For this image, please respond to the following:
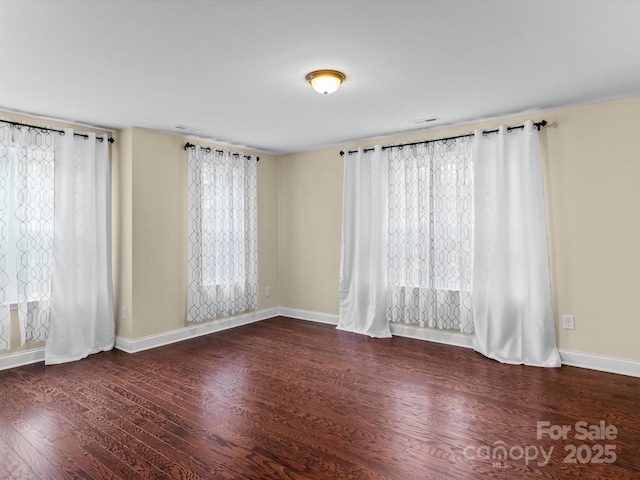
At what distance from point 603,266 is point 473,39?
8.31ft

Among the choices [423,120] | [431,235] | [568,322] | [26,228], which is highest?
[423,120]

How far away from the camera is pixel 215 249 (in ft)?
16.5

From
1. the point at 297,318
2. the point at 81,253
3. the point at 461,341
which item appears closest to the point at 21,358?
the point at 81,253

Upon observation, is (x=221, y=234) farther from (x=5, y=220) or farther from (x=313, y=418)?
(x=313, y=418)

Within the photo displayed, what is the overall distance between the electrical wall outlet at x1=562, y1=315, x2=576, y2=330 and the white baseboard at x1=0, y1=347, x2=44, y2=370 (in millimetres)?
5195

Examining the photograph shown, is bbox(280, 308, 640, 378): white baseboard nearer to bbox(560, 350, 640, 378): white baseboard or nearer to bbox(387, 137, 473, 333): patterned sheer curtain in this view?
bbox(560, 350, 640, 378): white baseboard

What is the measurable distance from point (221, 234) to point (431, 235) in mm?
2647

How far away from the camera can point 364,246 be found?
16.6 ft

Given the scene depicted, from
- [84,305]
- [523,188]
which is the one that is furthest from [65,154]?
[523,188]

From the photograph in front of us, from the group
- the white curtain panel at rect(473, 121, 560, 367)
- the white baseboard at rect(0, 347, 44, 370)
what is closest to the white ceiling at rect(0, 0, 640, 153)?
the white curtain panel at rect(473, 121, 560, 367)

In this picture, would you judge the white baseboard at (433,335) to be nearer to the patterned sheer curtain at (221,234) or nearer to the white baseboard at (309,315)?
the white baseboard at (309,315)

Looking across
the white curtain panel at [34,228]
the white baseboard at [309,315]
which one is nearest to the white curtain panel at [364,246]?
the white baseboard at [309,315]

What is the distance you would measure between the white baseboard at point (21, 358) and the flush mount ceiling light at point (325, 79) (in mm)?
3742

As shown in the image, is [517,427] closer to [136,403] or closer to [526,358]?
[526,358]
